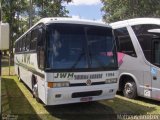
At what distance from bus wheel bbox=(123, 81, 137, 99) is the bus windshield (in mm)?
2718

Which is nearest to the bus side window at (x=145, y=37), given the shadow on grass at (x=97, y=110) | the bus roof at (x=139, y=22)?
the bus roof at (x=139, y=22)

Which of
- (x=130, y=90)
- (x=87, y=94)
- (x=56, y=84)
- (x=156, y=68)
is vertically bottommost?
(x=130, y=90)

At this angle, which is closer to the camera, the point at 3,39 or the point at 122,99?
the point at 3,39

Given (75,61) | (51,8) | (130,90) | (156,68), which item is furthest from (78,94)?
(51,8)

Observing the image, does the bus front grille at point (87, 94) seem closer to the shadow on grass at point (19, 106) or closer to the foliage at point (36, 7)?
the shadow on grass at point (19, 106)

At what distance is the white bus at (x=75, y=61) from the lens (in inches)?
356

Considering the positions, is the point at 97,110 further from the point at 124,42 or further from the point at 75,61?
the point at 124,42

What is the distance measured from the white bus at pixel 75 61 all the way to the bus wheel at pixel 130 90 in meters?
2.48

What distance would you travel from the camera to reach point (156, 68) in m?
11.2

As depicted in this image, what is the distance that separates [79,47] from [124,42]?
410 centimetres

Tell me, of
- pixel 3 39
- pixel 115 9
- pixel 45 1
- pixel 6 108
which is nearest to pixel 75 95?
pixel 6 108

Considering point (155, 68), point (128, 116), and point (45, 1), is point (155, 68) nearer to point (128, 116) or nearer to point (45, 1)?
point (128, 116)

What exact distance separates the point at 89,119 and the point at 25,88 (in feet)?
22.8

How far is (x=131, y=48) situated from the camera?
12609 mm
